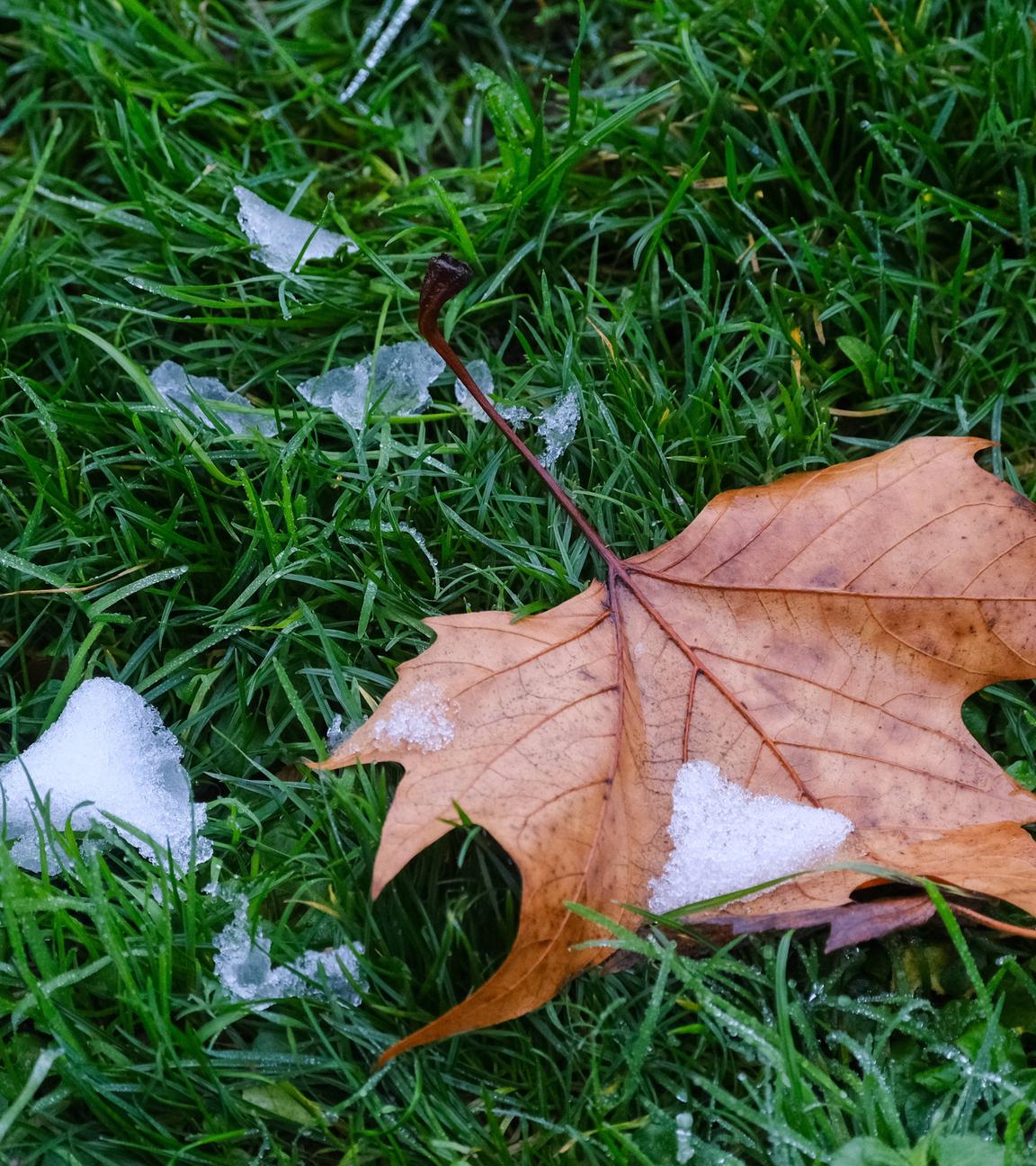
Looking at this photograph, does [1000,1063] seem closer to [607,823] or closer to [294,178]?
[607,823]

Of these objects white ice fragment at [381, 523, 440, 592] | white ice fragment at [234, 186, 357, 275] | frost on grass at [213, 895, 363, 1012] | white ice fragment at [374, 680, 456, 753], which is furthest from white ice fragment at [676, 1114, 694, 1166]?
white ice fragment at [234, 186, 357, 275]

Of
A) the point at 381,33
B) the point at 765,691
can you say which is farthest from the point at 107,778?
the point at 381,33

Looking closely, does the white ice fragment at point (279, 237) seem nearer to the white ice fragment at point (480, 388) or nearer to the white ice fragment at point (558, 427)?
the white ice fragment at point (480, 388)

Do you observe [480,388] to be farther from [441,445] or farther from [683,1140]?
[683,1140]

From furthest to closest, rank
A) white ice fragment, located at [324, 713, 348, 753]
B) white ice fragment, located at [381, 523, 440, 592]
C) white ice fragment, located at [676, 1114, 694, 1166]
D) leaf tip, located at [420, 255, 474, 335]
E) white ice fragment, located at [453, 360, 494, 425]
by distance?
white ice fragment, located at [453, 360, 494, 425] < white ice fragment, located at [381, 523, 440, 592] < white ice fragment, located at [324, 713, 348, 753] < leaf tip, located at [420, 255, 474, 335] < white ice fragment, located at [676, 1114, 694, 1166]

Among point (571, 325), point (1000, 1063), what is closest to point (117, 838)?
point (571, 325)

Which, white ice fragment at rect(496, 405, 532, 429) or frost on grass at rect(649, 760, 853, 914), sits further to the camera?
white ice fragment at rect(496, 405, 532, 429)

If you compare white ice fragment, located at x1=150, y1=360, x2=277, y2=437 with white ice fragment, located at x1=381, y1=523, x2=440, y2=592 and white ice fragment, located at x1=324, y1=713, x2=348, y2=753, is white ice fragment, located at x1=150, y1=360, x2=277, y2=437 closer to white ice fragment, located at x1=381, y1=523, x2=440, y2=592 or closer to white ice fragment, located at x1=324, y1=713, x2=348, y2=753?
white ice fragment, located at x1=381, y1=523, x2=440, y2=592

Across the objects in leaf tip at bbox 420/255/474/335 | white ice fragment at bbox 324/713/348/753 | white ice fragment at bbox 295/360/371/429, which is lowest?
white ice fragment at bbox 324/713/348/753

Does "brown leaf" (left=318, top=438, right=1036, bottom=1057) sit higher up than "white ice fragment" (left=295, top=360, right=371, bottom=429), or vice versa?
"white ice fragment" (left=295, top=360, right=371, bottom=429)
